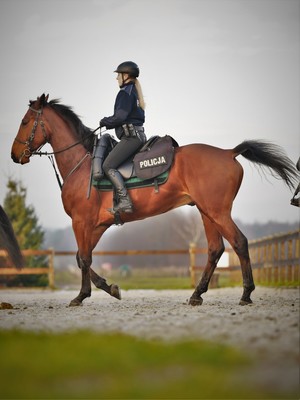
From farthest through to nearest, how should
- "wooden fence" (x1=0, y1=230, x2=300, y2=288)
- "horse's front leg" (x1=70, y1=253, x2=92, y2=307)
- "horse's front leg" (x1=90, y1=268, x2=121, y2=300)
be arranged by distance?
"wooden fence" (x1=0, y1=230, x2=300, y2=288) → "horse's front leg" (x1=90, y1=268, x2=121, y2=300) → "horse's front leg" (x1=70, y1=253, x2=92, y2=307)

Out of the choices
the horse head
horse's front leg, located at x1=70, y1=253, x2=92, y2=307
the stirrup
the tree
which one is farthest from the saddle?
the tree

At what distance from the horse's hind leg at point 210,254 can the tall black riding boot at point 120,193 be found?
44.4 inches

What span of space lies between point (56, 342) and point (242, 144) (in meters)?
4.86

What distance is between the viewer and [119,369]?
421 centimetres

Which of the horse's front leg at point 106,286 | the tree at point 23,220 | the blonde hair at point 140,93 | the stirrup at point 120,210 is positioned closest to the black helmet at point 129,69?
the blonde hair at point 140,93

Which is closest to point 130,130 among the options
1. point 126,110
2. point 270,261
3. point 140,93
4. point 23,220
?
point 126,110

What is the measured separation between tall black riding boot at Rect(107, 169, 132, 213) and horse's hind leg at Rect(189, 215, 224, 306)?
1.13 metres

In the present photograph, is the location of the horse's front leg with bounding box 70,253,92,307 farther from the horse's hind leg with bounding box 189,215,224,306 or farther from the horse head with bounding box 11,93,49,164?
the horse head with bounding box 11,93,49,164

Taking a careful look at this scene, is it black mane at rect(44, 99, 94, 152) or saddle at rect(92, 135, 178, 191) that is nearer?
saddle at rect(92, 135, 178, 191)

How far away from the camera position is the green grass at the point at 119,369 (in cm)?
354

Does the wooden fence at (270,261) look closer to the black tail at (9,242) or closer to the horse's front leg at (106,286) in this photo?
the black tail at (9,242)

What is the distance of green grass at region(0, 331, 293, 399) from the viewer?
11.6 ft

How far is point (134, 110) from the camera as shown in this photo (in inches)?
375

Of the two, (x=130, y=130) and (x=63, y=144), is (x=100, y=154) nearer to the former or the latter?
(x=130, y=130)
